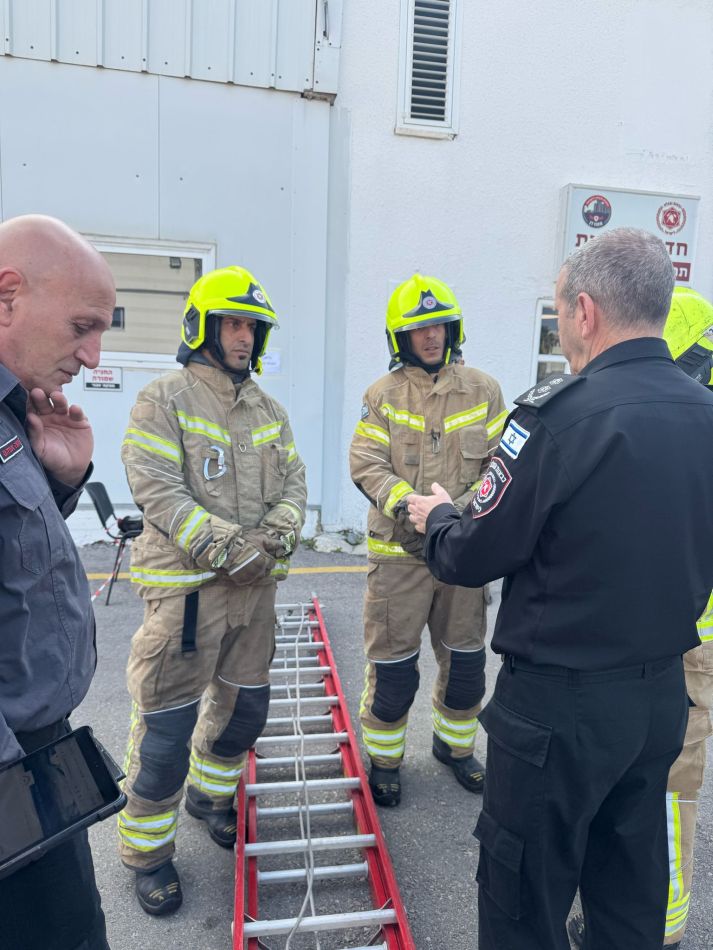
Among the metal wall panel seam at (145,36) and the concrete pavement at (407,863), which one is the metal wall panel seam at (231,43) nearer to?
the metal wall panel seam at (145,36)

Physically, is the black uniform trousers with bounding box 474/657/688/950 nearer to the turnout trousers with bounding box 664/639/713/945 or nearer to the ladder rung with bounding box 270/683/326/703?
the turnout trousers with bounding box 664/639/713/945

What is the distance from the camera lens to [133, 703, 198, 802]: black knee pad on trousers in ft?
7.80

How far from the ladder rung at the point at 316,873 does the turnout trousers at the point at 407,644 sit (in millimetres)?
652

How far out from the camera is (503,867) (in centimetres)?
169

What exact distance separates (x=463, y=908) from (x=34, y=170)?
677 centimetres

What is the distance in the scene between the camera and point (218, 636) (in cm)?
253

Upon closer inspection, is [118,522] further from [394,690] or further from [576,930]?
[576,930]

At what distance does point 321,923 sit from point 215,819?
31.0 inches

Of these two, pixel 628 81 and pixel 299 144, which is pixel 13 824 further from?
pixel 628 81

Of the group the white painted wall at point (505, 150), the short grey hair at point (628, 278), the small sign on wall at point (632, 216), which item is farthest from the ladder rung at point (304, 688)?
the small sign on wall at point (632, 216)

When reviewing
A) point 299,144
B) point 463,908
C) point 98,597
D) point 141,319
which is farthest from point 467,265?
point 463,908

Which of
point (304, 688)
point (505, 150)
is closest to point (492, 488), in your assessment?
point (304, 688)

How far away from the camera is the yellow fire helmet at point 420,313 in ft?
9.92

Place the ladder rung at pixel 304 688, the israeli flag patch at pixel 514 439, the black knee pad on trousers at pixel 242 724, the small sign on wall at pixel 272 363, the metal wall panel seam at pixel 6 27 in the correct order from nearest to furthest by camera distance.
Answer: the israeli flag patch at pixel 514 439, the black knee pad on trousers at pixel 242 724, the ladder rung at pixel 304 688, the metal wall panel seam at pixel 6 27, the small sign on wall at pixel 272 363
